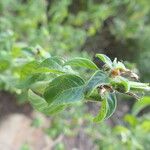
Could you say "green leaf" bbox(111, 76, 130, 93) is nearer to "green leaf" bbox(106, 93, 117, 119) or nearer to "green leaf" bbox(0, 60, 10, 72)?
"green leaf" bbox(106, 93, 117, 119)

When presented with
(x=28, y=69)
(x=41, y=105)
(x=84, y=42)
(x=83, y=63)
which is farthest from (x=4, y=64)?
(x=84, y=42)

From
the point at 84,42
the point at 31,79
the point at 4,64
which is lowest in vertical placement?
the point at 84,42

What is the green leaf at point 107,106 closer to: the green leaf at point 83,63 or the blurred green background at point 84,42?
the green leaf at point 83,63

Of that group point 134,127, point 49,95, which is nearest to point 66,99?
point 49,95

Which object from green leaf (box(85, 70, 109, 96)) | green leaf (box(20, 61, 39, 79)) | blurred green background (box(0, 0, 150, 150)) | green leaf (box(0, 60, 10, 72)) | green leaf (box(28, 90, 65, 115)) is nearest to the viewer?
green leaf (box(85, 70, 109, 96))

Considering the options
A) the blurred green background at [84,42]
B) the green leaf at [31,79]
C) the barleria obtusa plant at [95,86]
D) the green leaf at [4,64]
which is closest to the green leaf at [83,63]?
the barleria obtusa plant at [95,86]

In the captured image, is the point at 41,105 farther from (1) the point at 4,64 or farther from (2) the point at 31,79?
(1) the point at 4,64

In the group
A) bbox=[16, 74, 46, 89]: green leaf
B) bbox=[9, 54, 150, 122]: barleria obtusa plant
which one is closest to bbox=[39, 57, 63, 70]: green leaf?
bbox=[9, 54, 150, 122]: barleria obtusa plant
